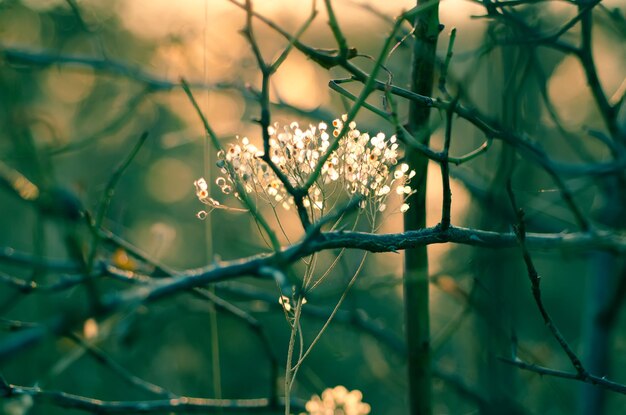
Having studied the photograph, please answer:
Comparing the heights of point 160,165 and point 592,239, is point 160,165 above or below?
above

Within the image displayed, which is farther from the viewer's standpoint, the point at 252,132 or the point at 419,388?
the point at 252,132

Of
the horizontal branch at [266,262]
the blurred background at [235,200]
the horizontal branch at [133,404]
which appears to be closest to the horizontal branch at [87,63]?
the blurred background at [235,200]

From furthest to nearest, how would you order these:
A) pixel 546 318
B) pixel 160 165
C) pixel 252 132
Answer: pixel 160 165
pixel 252 132
pixel 546 318

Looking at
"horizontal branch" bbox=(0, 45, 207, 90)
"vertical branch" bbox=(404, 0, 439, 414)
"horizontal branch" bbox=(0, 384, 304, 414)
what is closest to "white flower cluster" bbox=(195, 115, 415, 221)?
"vertical branch" bbox=(404, 0, 439, 414)

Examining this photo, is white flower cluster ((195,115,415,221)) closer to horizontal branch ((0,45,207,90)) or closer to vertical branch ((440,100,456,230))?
vertical branch ((440,100,456,230))

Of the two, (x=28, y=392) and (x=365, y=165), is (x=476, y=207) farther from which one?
(x=28, y=392)

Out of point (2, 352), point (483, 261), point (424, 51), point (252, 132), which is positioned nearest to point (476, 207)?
point (483, 261)

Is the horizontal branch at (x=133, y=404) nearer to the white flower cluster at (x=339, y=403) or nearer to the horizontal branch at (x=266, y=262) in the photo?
the white flower cluster at (x=339, y=403)

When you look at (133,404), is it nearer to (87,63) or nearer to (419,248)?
(419,248)

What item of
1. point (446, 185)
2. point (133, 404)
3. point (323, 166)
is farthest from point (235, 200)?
point (446, 185)
